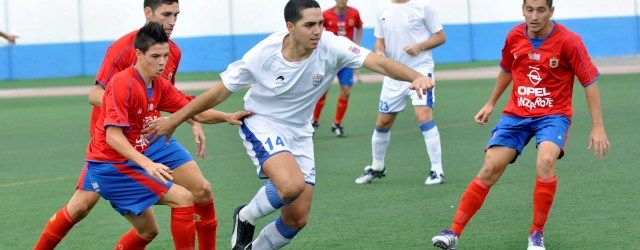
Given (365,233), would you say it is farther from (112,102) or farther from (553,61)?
(112,102)

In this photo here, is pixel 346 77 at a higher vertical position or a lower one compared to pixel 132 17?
higher

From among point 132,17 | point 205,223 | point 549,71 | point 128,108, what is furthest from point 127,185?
point 132,17

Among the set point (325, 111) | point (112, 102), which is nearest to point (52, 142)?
point (325, 111)

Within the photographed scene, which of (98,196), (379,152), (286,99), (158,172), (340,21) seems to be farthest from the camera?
(340,21)

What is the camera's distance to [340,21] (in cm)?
1820

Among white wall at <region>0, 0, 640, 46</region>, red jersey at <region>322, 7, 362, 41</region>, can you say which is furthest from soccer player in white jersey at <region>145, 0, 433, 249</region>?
white wall at <region>0, 0, 640, 46</region>

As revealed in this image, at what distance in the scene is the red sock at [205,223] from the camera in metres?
7.76

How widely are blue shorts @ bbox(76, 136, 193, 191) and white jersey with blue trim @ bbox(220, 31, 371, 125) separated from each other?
22.4 inches

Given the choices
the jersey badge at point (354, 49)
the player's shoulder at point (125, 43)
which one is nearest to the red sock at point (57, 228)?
the player's shoulder at point (125, 43)

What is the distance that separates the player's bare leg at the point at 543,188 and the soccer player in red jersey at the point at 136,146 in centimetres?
230

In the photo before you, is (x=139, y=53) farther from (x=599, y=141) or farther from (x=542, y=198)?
(x=599, y=141)

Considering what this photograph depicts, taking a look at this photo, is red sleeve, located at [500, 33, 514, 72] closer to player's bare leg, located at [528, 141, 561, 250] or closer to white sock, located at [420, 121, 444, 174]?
player's bare leg, located at [528, 141, 561, 250]

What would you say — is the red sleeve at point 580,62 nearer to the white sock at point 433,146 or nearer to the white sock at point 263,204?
the white sock at point 263,204

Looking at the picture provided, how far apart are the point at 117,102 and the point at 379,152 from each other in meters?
4.92
